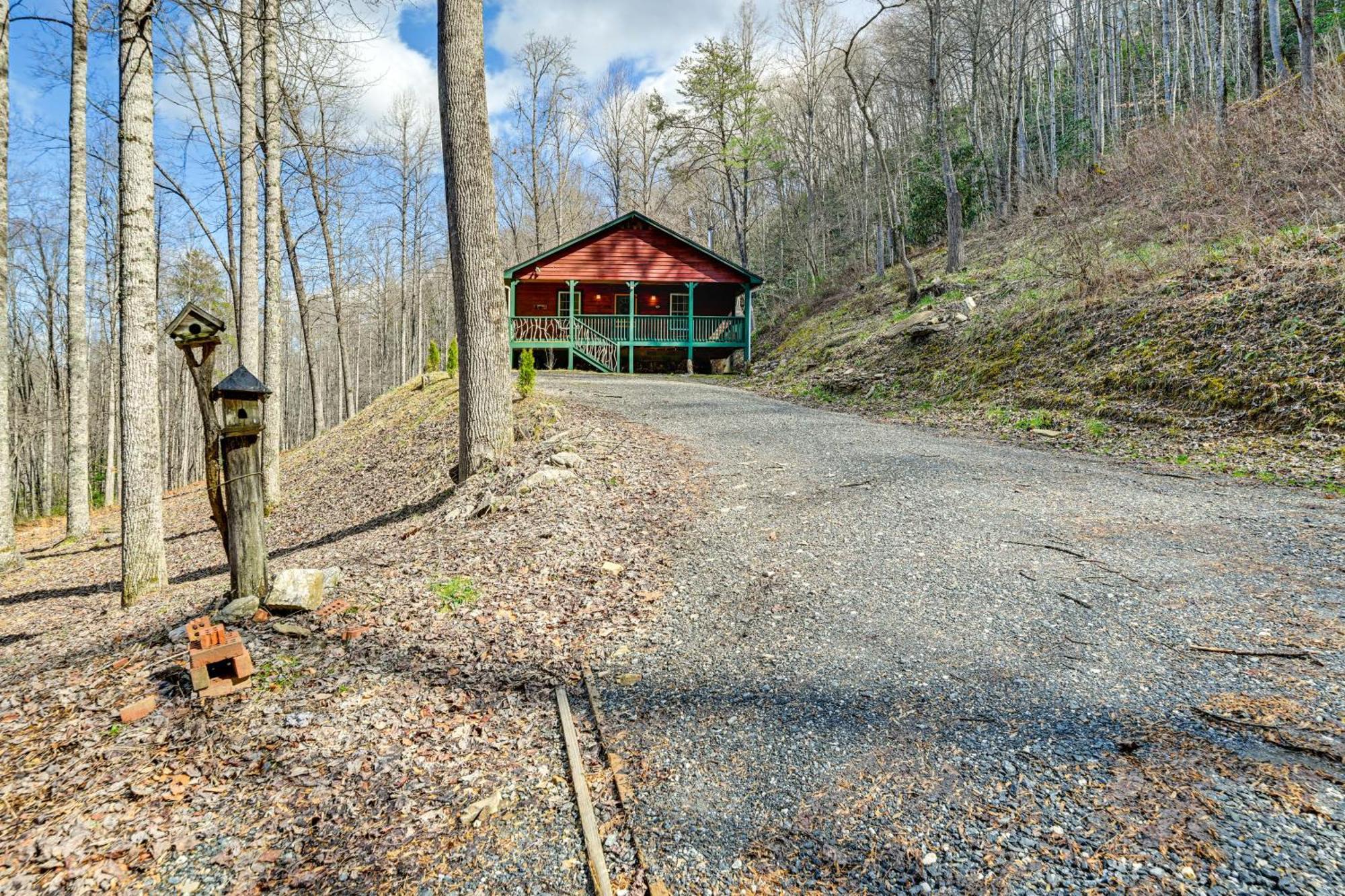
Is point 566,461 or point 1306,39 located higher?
point 1306,39

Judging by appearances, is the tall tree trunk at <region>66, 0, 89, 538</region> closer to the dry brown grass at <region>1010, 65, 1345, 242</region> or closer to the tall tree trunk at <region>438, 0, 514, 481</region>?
the tall tree trunk at <region>438, 0, 514, 481</region>

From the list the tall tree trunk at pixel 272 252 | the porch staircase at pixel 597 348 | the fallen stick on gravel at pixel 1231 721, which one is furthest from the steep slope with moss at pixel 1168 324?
the tall tree trunk at pixel 272 252

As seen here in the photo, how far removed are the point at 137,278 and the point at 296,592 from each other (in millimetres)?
3368

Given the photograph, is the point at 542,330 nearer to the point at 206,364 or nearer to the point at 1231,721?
the point at 206,364

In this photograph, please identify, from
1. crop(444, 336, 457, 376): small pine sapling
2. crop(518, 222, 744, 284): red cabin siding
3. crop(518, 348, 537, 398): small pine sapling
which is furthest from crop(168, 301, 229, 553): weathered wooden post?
crop(518, 222, 744, 284): red cabin siding

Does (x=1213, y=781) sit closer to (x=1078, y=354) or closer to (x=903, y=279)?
(x=1078, y=354)

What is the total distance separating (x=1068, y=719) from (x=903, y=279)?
1938 centimetres

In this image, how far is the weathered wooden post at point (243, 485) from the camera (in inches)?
146

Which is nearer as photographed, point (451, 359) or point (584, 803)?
point (584, 803)

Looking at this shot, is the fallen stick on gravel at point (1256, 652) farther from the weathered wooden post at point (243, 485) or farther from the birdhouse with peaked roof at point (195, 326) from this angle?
the birdhouse with peaked roof at point (195, 326)

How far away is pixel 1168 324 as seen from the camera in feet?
28.0

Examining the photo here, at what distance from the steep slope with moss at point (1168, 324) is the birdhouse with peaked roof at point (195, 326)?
8.52 m

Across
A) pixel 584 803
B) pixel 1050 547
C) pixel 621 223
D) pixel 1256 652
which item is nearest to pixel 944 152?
pixel 621 223

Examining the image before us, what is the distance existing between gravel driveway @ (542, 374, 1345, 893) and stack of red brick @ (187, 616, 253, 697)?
1.79 meters
